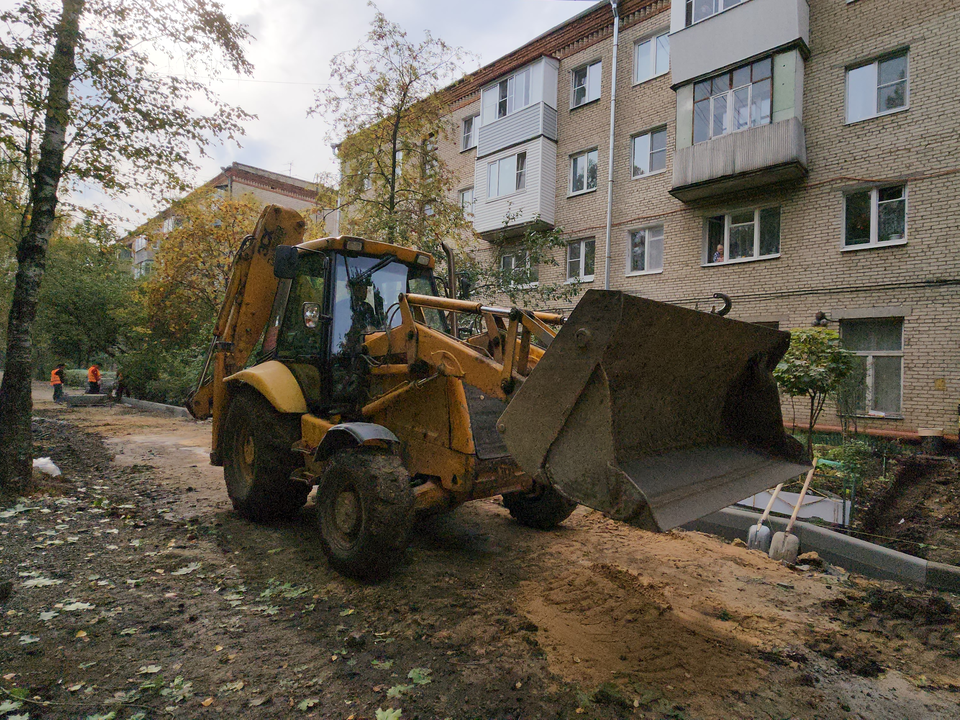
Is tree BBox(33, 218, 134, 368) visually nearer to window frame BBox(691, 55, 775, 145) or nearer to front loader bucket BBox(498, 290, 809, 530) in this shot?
window frame BBox(691, 55, 775, 145)

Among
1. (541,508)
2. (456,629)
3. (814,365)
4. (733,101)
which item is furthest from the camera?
(733,101)

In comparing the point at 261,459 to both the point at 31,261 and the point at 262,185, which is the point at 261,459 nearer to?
the point at 31,261

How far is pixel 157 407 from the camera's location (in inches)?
742

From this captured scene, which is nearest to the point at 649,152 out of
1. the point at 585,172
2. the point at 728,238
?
the point at 585,172

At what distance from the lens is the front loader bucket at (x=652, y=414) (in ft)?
9.03

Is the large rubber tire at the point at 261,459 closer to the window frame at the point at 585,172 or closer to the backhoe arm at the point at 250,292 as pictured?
the backhoe arm at the point at 250,292

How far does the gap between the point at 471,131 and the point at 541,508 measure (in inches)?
764

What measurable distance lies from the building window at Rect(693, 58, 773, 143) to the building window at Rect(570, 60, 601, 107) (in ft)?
13.5

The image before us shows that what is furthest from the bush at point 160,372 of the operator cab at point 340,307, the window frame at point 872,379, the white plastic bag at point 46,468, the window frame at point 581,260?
the window frame at point 872,379

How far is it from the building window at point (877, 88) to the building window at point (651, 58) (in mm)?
5017

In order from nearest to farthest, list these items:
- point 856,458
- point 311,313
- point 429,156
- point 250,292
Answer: point 311,313
point 250,292
point 856,458
point 429,156

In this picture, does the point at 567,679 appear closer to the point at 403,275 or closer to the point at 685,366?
the point at 685,366

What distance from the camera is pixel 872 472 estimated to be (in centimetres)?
826

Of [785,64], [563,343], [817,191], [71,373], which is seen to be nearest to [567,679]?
[563,343]
